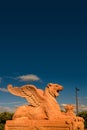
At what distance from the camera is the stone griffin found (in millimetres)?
16172

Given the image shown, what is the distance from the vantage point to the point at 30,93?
17.0 m

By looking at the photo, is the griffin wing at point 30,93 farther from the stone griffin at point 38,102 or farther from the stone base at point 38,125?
the stone base at point 38,125

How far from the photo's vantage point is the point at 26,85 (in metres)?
16.9

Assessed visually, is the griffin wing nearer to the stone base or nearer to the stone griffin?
the stone griffin

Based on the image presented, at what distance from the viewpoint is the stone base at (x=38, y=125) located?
15.4 meters

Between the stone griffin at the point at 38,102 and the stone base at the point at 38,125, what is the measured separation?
0.33 m

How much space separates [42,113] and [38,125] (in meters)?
0.79

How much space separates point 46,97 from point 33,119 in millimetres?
1396

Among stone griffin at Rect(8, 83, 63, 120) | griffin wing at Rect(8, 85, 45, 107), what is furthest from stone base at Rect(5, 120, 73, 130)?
griffin wing at Rect(8, 85, 45, 107)

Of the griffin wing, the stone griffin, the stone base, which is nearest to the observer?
the stone base

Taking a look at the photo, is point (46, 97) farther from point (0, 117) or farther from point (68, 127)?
point (0, 117)

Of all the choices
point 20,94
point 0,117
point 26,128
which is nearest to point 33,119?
point 26,128

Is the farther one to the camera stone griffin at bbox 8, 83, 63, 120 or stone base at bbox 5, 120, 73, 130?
stone griffin at bbox 8, 83, 63, 120

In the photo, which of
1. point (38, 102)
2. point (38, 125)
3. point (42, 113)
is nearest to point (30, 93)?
point (38, 102)
